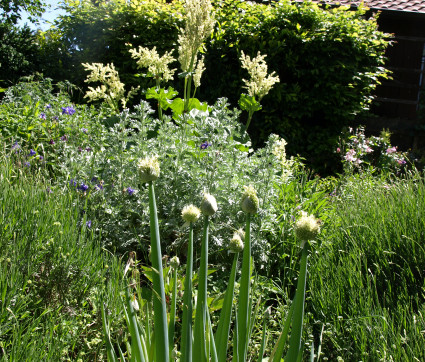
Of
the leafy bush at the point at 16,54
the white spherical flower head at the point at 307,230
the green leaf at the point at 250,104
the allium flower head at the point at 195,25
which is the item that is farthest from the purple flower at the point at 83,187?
the leafy bush at the point at 16,54

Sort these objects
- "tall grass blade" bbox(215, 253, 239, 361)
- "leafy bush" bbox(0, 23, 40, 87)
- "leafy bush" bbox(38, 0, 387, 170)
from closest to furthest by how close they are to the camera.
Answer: "tall grass blade" bbox(215, 253, 239, 361) → "leafy bush" bbox(38, 0, 387, 170) → "leafy bush" bbox(0, 23, 40, 87)

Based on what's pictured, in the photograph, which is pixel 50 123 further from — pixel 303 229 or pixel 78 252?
pixel 303 229

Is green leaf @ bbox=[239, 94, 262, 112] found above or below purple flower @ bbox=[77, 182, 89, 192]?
above

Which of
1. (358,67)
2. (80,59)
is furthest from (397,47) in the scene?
(80,59)

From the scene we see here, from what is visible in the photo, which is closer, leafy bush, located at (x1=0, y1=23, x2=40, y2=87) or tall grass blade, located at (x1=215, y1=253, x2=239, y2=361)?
tall grass blade, located at (x1=215, y1=253, x2=239, y2=361)

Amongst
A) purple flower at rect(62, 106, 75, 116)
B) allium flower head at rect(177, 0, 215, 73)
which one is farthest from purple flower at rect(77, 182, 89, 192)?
allium flower head at rect(177, 0, 215, 73)

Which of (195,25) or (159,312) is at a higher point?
(195,25)

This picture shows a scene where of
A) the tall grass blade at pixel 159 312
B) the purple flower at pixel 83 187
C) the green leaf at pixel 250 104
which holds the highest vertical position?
the tall grass blade at pixel 159 312

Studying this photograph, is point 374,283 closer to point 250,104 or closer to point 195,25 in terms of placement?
point 250,104

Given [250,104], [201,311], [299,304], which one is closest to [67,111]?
[250,104]

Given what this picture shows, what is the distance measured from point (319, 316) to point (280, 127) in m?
5.25

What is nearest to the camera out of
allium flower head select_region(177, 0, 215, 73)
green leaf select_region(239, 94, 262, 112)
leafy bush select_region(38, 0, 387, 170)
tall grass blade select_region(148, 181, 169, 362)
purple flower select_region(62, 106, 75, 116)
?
tall grass blade select_region(148, 181, 169, 362)

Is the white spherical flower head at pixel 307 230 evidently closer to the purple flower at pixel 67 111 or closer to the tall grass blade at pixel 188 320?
the tall grass blade at pixel 188 320

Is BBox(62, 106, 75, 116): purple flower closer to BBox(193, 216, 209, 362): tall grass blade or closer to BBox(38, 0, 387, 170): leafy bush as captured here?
BBox(38, 0, 387, 170): leafy bush
